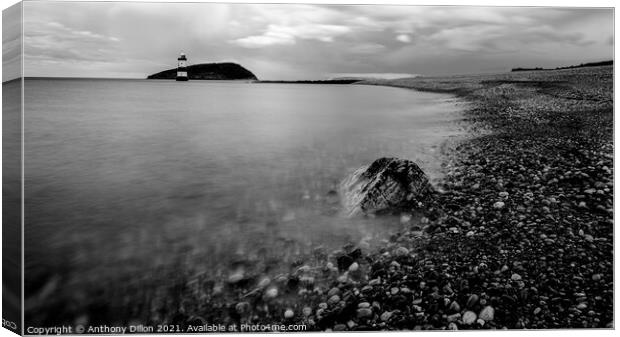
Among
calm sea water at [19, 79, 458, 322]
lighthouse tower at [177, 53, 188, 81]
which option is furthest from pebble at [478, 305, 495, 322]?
lighthouse tower at [177, 53, 188, 81]

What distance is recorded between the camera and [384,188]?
5945 millimetres

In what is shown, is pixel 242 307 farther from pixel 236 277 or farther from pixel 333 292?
pixel 333 292

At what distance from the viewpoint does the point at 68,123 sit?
557 cm

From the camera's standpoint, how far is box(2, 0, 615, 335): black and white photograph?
536 cm

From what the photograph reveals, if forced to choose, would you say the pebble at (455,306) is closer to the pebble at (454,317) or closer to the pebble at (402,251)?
the pebble at (454,317)

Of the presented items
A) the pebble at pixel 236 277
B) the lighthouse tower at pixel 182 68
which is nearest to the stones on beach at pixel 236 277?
the pebble at pixel 236 277

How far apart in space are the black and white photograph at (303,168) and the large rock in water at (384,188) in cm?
2

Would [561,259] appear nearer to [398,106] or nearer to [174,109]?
[398,106]

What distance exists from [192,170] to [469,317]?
137 inches

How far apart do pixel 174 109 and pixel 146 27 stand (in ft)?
3.19

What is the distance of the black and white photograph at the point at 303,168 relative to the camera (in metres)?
5.36

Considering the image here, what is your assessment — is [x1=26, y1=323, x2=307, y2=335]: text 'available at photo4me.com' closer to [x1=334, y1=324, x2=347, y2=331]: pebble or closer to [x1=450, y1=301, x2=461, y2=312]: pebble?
[x1=334, y1=324, x2=347, y2=331]: pebble

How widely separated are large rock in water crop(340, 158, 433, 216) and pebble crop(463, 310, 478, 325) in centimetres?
132

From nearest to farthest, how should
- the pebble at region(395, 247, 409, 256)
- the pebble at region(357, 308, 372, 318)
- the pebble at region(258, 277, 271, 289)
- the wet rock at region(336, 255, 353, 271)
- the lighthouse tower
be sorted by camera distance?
the pebble at region(357, 308, 372, 318), the pebble at region(258, 277, 271, 289), the wet rock at region(336, 255, 353, 271), the pebble at region(395, 247, 409, 256), the lighthouse tower
